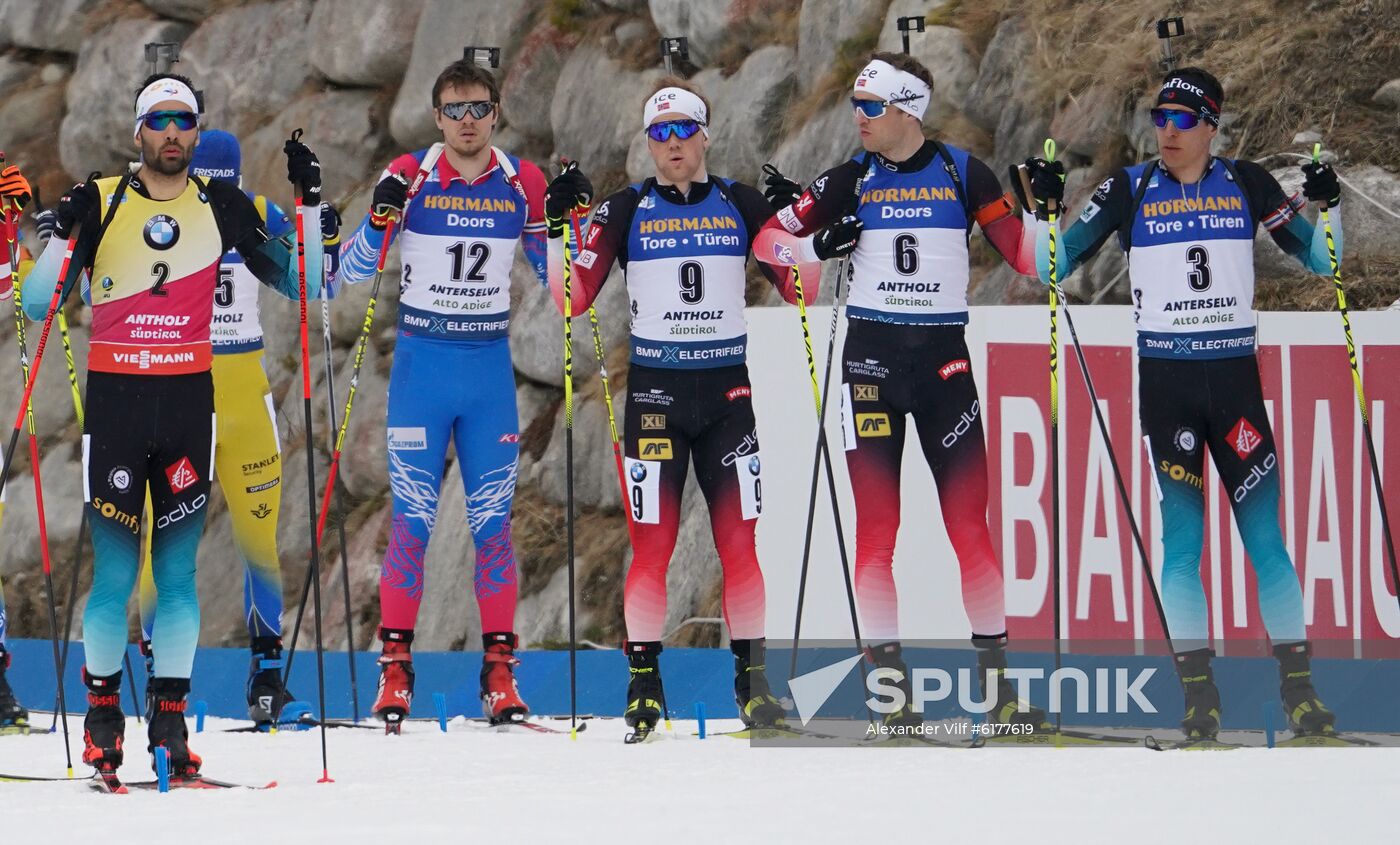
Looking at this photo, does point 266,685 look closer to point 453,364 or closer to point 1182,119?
point 453,364

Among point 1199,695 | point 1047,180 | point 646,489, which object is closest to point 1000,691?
point 1199,695

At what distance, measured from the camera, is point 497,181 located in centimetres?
794

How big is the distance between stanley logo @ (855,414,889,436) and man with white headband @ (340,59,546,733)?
161 centimetres

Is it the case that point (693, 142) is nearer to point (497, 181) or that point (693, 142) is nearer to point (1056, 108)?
point (497, 181)

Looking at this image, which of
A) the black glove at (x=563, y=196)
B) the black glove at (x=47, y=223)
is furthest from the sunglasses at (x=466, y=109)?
the black glove at (x=47, y=223)

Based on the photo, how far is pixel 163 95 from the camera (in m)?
6.23

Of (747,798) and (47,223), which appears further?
(47,223)

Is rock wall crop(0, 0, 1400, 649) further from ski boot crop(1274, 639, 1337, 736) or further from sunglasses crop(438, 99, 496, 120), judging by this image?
sunglasses crop(438, 99, 496, 120)

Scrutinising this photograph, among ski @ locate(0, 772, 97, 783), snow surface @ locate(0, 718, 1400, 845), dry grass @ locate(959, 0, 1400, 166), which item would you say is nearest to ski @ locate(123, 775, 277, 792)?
snow surface @ locate(0, 718, 1400, 845)

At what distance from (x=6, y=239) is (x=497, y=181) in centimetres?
220

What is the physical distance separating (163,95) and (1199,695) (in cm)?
412

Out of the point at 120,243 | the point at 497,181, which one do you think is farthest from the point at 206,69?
the point at 120,243

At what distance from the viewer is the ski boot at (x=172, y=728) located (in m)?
5.97

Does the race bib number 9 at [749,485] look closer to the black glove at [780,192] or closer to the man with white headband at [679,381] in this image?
the man with white headband at [679,381]
